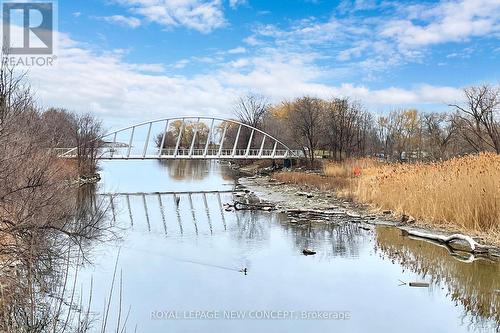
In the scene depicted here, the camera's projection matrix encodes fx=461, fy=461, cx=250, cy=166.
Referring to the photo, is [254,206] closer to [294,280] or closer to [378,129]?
[294,280]

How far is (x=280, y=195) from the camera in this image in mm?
26203

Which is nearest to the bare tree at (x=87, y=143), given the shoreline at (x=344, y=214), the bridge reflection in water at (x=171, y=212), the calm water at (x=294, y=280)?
the bridge reflection in water at (x=171, y=212)

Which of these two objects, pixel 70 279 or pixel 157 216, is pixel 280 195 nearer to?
pixel 157 216

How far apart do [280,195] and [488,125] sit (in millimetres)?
19115

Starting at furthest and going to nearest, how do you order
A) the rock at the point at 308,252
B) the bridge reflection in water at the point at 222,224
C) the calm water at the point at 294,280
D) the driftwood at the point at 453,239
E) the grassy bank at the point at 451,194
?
the bridge reflection in water at the point at 222,224, the grassy bank at the point at 451,194, the rock at the point at 308,252, the driftwood at the point at 453,239, the calm water at the point at 294,280

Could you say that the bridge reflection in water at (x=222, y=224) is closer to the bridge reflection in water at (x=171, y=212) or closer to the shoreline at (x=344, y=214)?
the bridge reflection in water at (x=171, y=212)

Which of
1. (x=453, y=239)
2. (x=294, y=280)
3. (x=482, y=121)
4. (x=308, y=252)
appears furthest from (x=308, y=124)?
(x=294, y=280)

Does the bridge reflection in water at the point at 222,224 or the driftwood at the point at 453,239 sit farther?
the bridge reflection in water at the point at 222,224

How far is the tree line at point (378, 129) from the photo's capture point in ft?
119

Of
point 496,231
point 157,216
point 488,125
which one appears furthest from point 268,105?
point 496,231

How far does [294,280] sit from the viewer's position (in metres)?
9.60

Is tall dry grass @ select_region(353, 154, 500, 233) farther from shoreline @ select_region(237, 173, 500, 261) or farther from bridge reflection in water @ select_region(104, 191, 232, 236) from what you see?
bridge reflection in water @ select_region(104, 191, 232, 236)

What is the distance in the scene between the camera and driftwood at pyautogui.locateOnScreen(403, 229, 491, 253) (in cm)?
1114

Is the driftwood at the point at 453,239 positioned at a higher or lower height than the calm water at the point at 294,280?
higher
